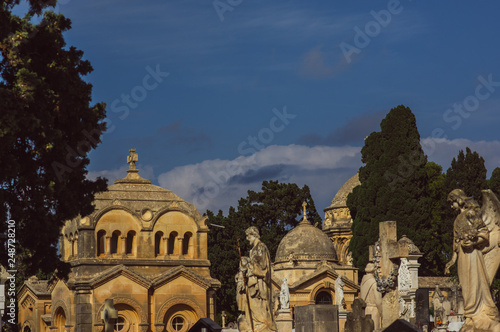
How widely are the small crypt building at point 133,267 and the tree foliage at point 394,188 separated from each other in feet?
33.5

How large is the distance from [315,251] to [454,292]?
46.8 feet

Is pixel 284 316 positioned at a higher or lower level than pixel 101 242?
lower

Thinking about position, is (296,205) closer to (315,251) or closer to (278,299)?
(315,251)

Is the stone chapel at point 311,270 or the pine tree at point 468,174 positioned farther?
the pine tree at point 468,174

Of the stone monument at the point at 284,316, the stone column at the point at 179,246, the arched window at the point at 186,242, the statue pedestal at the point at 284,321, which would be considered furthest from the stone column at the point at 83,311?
the statue pedestal at the point at 284,321

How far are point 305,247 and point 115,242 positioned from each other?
11.7m

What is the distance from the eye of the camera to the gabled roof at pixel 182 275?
4286 centimetres

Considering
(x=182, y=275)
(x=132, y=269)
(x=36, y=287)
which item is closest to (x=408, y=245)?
(x=182, y=275)

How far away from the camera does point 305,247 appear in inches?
1994

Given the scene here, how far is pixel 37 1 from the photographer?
69.9ft

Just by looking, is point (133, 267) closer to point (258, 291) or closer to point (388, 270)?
point (388, 270)

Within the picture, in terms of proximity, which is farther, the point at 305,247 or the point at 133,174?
the point at 305,247

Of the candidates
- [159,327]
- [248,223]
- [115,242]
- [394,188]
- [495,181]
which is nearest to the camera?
[159,327]

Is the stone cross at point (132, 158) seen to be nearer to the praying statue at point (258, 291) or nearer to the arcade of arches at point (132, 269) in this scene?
the arcade of arches at point (132, 269)
